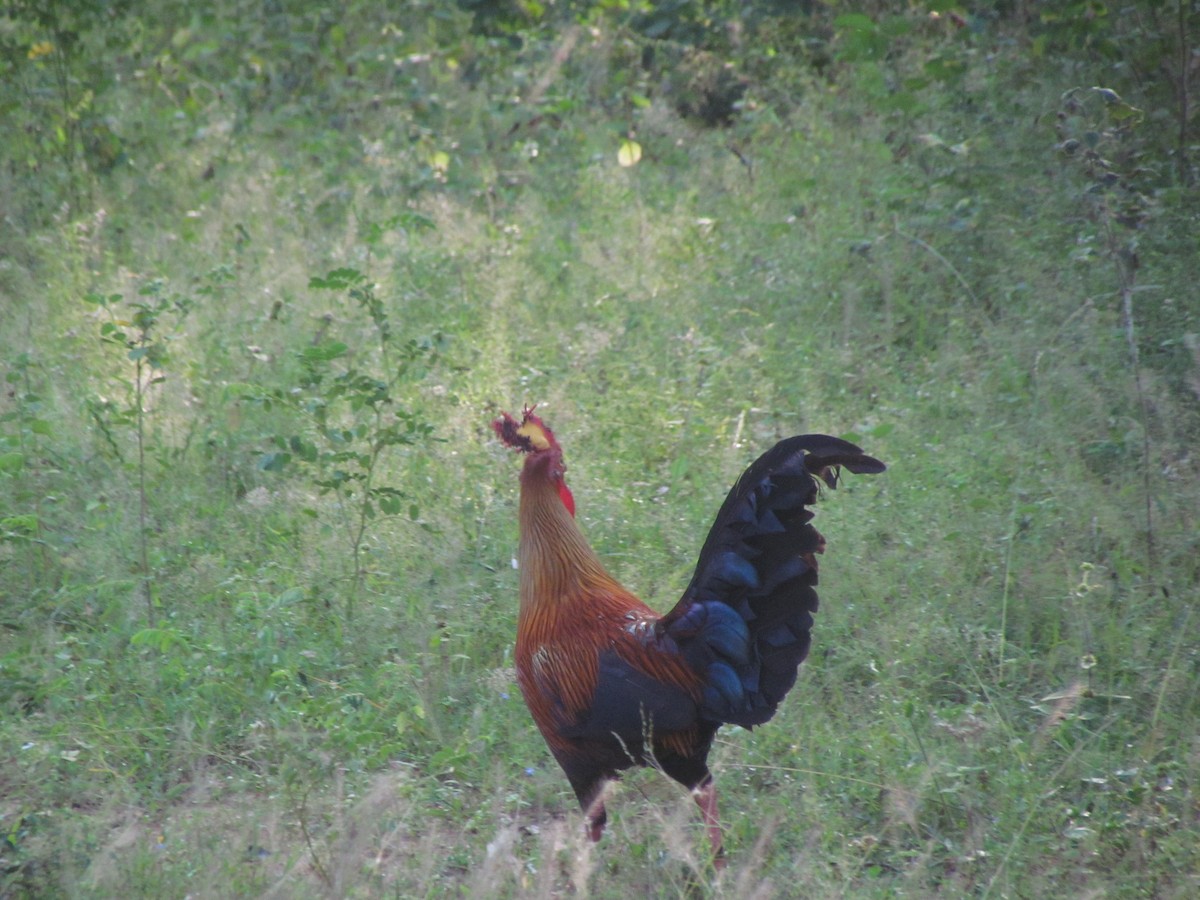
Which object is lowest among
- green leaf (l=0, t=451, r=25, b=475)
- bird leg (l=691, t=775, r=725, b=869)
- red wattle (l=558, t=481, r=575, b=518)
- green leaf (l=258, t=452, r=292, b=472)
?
bird leg (l=691, t=775, r=725, b=869)

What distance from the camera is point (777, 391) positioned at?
6223 millimetres

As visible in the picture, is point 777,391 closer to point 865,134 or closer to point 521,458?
point 521,458

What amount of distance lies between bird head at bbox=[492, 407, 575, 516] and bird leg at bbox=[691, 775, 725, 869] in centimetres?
96

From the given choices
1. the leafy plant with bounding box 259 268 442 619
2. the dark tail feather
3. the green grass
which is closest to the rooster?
the dark tail feather

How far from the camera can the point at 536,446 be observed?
3807mm

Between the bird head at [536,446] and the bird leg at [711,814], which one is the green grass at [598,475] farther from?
the bird head at [536,446]

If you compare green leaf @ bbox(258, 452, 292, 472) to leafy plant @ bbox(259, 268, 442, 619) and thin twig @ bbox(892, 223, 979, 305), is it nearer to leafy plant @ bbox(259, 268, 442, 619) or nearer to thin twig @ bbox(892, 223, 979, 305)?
leafy plant @ bbox(259, 268, 442, 619)

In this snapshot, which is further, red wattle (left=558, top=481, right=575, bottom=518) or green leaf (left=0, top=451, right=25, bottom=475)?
green leaf (left=0, top=451, right=25, bottom=475)

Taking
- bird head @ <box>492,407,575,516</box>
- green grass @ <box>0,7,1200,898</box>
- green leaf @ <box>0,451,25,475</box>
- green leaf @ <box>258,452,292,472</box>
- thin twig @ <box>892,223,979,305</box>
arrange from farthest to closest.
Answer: thin twig @ <box>892,223,979,305</box>, green leaf @ <box>258,452,292,472</box>, green leaf @ <box>0,451,25,475</box>, bird head @ <box>492,407,575,516</box>, green grass @ <box>0,7,1200,898</box>

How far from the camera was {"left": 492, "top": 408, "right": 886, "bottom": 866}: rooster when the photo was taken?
3.37 meters

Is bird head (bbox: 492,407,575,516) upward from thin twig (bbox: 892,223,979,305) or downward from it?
downward

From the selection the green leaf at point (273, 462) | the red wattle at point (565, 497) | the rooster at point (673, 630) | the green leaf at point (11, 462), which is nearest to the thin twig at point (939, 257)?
the red wattle at point (565, 497)

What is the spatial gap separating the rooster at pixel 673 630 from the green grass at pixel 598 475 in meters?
0.26

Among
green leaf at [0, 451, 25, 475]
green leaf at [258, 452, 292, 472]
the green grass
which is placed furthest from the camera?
green leaf at [258, 452, 292, 472]
